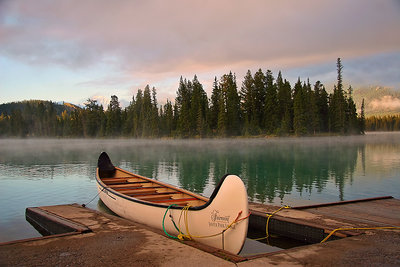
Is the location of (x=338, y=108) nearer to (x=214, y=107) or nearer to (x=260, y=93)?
(x=260, y=93)

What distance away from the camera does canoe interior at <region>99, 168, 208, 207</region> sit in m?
10.3

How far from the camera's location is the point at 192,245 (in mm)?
7441

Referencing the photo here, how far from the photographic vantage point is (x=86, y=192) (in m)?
19.4

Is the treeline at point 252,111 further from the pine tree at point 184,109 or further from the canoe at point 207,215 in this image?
the canoe at point 207,215

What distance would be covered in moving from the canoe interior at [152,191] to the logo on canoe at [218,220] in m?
2.06

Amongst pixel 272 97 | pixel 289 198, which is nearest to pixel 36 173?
pixel 289 198

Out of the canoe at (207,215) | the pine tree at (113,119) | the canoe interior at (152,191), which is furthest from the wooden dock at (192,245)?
the pine tree at (113,119)

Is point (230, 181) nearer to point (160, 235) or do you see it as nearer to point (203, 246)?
point (203, 246)

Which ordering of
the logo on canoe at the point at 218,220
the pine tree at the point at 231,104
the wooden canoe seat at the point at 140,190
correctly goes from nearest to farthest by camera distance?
1. the logo on canoe at the point at 218,220
2. the wooden canoe seat at the point at 140,190
3. the pine tree at the point at 231,104

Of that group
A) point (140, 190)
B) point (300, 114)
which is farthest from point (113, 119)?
point (140, 190)

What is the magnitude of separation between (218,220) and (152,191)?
626 centimetres

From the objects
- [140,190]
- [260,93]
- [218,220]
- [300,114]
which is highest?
[260,93]

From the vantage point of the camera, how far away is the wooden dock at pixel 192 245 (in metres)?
6.11

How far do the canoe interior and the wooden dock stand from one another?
6.04ft
